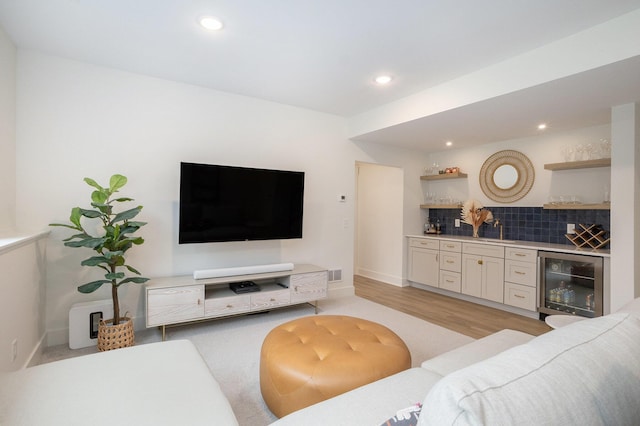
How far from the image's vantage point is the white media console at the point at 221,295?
112 inches

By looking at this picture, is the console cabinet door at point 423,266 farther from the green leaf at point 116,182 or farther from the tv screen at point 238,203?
the green leaf at point 116,182

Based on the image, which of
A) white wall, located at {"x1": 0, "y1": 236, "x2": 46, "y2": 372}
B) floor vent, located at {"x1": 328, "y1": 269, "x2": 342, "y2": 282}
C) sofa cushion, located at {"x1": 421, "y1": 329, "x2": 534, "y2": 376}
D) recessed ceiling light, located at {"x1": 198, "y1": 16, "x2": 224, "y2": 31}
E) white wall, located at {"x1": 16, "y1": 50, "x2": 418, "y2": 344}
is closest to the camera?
sofa cushion, located at {"x1": 421, "y1": 329, "x2": 534, "y2": 376}

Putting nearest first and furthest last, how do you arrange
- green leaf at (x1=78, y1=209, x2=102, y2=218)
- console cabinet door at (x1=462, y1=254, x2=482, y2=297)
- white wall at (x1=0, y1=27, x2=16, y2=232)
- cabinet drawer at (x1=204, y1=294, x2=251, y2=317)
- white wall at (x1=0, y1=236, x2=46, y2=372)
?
white wall at (x1=0, y1=236, x2=46, y2=372) → white wall at (x1=0, y1=27, x2=16, y2=232) → green leaf at (x1=78, y1=209, x2=102, y2=218) → cabinet drawer at (x1=204, y1=294, x2=251, y2=317) → console cabinet door at (x1=462, y1=254, x2=482, y2=297)

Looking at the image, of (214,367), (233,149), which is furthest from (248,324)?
(233,149)

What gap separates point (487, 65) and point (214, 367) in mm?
3393

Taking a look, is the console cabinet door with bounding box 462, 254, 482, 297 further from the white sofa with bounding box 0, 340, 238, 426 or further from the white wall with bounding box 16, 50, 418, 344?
the white sofa with bounding box 0, 340, 238, 426

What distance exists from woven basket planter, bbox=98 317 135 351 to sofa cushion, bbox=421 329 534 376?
2365mm

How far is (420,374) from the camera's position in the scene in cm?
139

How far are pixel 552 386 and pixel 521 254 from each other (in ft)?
12.2

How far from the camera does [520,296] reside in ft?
12.5

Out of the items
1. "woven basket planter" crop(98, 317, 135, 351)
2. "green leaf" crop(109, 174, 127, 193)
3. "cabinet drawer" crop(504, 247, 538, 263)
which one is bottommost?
"woven basket planter" crop(98, 317, 135, 351)

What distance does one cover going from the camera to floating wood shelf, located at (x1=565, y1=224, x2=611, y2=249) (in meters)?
3.52

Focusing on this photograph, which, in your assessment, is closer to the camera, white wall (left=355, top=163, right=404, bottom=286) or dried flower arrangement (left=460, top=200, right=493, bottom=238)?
dried flower arrangement (left=460, top=200, right=493, bottom=238)

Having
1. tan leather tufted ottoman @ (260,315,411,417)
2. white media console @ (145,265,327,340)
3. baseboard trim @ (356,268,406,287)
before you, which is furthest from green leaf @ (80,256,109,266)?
baseboard trim @ (356,268,406,287)
